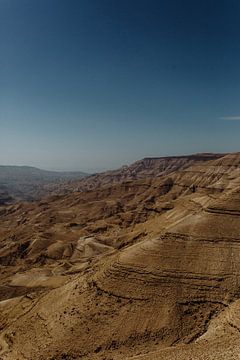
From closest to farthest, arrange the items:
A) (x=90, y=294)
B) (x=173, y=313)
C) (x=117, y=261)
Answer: (x=173, y=313)
(x=90, y=294)
(x=117, y=261)

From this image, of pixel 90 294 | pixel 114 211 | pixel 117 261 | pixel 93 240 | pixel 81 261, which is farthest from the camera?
pixel 114 211

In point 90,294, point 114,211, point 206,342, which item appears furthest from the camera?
point 114,211

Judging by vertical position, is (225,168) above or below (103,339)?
above

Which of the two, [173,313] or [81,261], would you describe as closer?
[173,313]

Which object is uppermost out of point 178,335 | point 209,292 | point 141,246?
point 141,246

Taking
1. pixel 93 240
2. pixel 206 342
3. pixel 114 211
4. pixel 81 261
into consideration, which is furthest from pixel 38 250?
pixel 206 342

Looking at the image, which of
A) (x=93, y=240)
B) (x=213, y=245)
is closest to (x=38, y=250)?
(x=93, y=240)

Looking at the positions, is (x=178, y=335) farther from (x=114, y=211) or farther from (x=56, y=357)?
(x=114, y=211)

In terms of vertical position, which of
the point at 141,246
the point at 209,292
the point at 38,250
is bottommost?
the point at 38,250

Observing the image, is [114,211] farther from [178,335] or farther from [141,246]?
[178,335]
